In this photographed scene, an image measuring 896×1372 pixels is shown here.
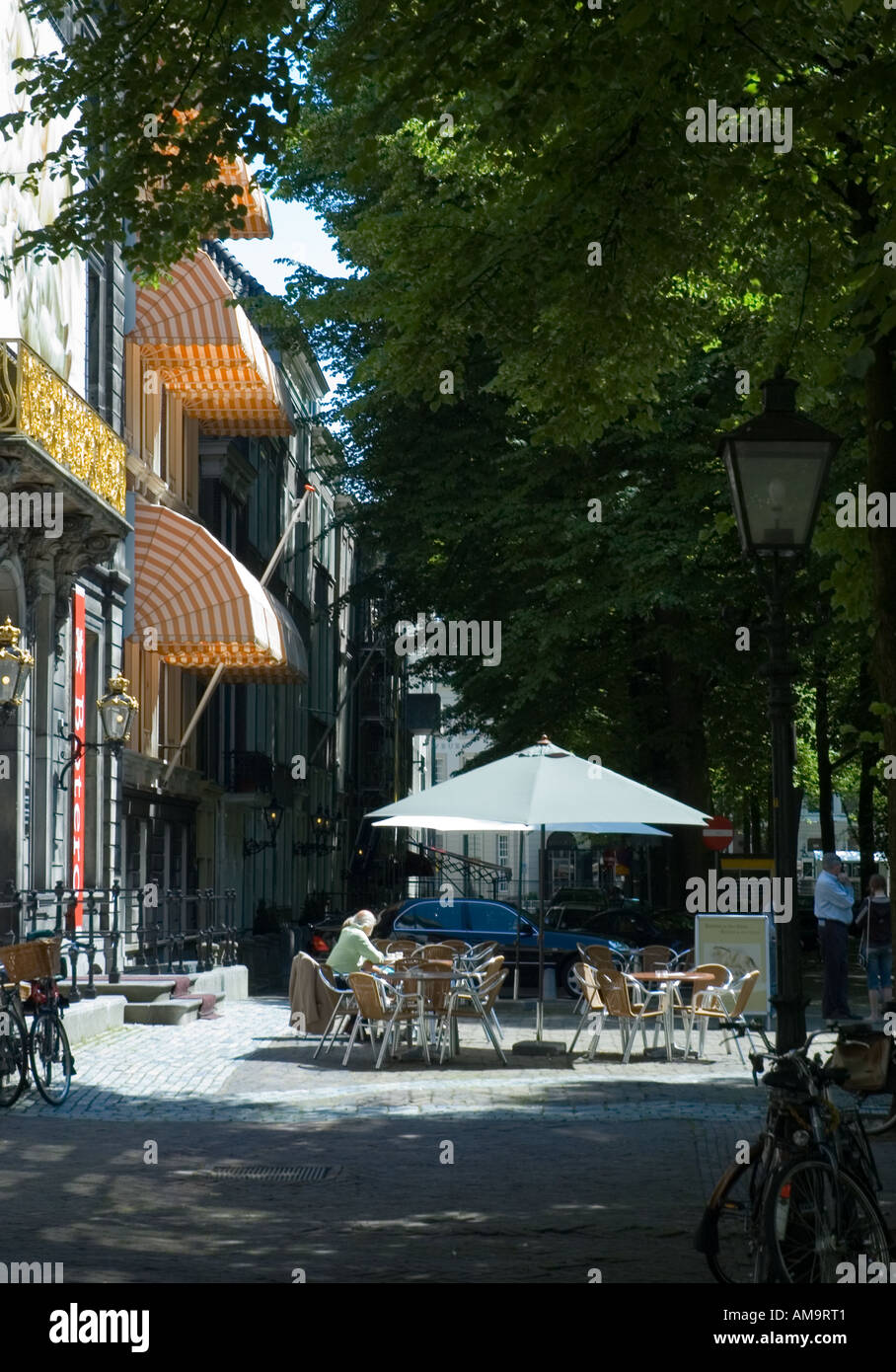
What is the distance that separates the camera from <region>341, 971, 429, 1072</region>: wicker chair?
16.4 m

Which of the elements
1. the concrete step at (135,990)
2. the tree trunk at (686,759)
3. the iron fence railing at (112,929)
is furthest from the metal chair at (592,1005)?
the tree trunk at (686,759)

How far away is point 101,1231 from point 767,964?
1321 centimetres

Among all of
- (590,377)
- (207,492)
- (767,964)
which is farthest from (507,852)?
(590,377)

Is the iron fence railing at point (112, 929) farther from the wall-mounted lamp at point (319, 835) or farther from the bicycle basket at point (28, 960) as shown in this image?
the wall-mounted lamp at point (319, 835)

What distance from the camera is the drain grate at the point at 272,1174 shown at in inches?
410

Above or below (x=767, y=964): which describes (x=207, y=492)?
above

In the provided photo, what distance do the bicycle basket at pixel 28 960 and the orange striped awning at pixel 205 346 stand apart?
493 inches

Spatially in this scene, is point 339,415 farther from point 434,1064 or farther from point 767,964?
point 434,1064

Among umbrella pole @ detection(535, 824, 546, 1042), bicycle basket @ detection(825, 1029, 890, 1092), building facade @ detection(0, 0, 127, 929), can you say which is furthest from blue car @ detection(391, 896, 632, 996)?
bicycle basket @ detection(825, 1029, 890, 1092)

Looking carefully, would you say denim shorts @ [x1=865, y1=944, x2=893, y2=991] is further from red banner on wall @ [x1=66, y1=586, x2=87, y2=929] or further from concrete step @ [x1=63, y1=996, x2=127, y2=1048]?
red banner on wall @ [x1=66, y1=586, x2=87, y2=929]

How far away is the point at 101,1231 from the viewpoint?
8.70 meters

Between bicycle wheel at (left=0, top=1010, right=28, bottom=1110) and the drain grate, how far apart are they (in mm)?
3050

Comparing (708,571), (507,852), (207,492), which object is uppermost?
(207,492)
